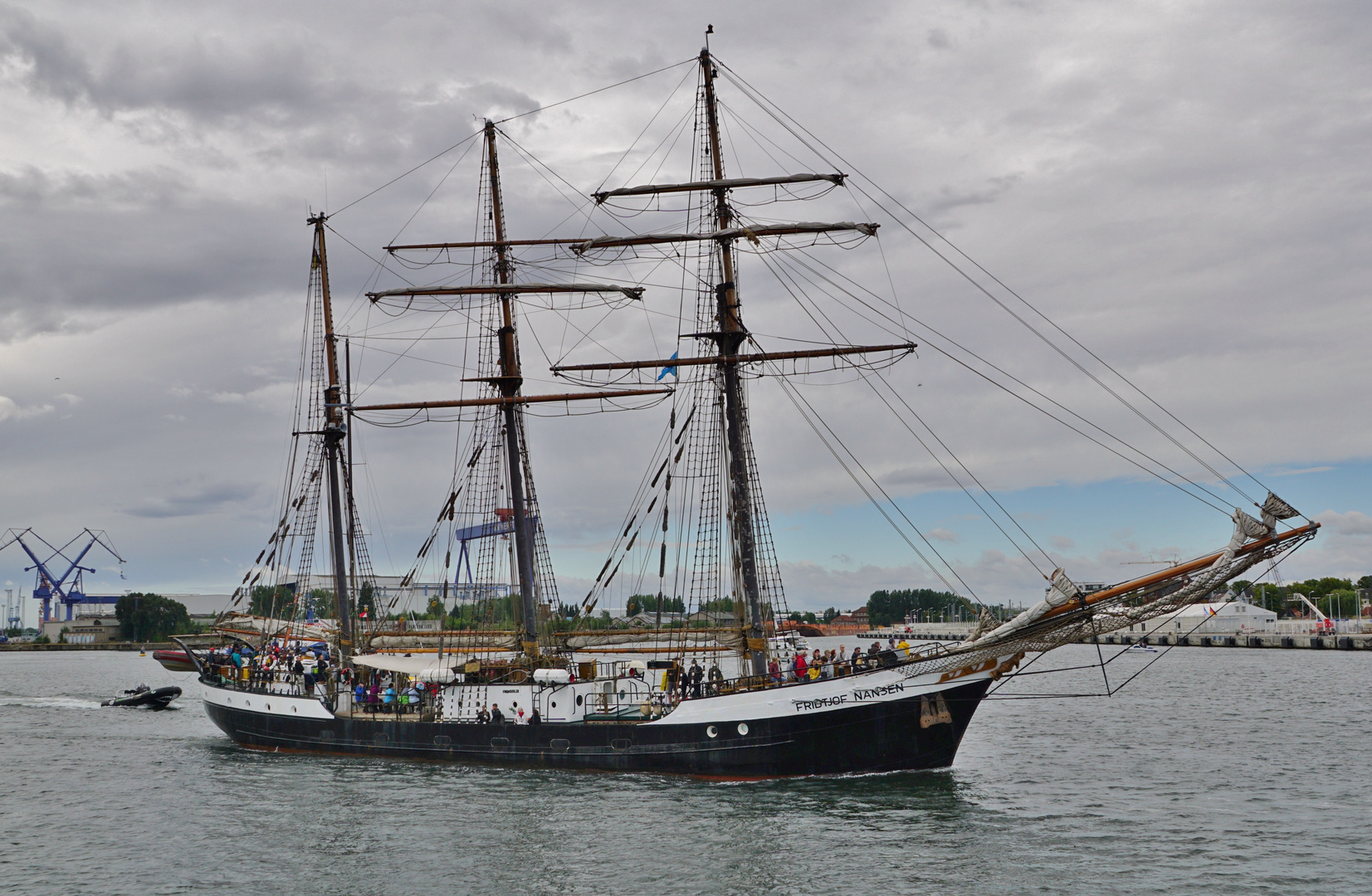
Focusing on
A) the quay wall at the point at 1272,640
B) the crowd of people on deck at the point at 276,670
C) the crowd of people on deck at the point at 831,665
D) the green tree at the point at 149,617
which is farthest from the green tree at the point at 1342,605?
the green tree at the point at 149,617

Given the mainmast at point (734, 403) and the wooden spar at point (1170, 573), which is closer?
the wooden spar at point (1170, 573)

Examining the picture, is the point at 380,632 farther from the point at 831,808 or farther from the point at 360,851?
the point at 831,808

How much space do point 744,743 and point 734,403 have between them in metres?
10.5

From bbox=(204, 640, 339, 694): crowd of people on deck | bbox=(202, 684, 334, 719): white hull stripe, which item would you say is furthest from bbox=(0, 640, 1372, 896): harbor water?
bbox=(204, 640, 339, 694): crowd of people on deck

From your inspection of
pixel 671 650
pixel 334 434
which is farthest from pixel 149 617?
pixel 671 650

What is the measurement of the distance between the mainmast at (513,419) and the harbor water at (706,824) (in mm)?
6274

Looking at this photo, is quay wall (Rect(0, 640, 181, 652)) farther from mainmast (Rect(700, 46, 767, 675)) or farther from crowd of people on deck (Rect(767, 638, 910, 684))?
crowd of people on deck (Rect(767, 638, 910, 684))

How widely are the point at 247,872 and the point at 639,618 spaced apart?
846 inches

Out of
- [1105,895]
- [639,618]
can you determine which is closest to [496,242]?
[639,618]

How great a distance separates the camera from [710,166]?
120ft

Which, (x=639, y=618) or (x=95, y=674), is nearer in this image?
(x=639, y=618)

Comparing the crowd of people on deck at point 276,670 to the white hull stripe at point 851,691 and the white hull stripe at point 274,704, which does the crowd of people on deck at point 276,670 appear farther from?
the white hull stripe at point 851,691

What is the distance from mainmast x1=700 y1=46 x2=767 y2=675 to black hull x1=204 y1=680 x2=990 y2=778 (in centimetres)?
296

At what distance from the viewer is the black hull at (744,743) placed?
102 ft
